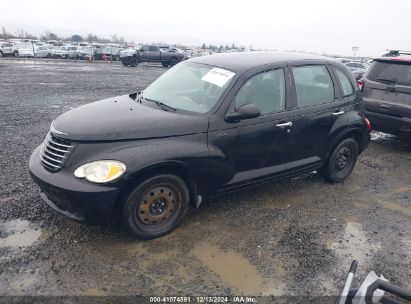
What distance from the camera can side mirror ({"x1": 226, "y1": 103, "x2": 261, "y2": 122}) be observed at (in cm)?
379

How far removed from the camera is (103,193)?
323cm

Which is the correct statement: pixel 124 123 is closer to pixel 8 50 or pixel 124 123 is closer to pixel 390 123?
pixel 390 123

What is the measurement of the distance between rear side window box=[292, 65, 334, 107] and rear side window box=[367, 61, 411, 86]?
8.52ft

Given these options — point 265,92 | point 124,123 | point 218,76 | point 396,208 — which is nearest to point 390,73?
point 396,208

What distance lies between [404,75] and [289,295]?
5393 millimetres

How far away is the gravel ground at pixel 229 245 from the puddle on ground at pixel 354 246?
0.01 meters

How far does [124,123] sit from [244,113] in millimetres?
1232

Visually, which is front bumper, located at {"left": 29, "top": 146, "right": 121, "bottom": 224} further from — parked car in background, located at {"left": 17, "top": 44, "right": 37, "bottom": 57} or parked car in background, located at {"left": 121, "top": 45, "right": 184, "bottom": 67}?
parked car in background, located at {"left": 17, "top": 44, "right": 37, "bottom": 57}

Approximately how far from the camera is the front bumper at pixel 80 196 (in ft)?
10.6

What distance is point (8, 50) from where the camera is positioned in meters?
33.1

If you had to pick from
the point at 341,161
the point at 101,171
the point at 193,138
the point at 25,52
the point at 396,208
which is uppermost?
the point at 193,138

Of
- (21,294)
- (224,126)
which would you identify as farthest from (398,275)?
(21,294)

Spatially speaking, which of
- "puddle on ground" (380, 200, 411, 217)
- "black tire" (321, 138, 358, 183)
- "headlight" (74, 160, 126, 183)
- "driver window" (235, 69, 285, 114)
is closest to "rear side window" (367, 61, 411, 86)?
"black tire" (321, 138, 358, 183)

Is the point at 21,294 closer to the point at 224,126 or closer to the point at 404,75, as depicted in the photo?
the point at 224,126
